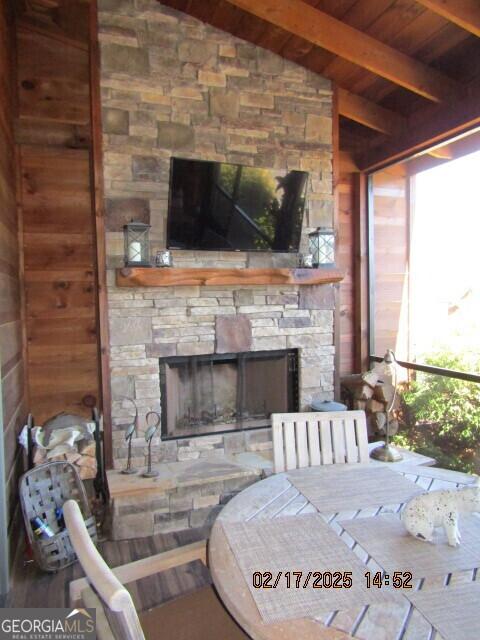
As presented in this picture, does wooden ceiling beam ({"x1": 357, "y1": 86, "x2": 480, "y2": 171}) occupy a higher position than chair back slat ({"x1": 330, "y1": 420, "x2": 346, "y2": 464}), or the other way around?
wooden ceiling beam ({"x1": 357, "y1": 86, "x2": 480, "y2": 171})

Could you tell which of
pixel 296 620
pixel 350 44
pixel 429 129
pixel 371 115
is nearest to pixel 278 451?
pixel 296 620

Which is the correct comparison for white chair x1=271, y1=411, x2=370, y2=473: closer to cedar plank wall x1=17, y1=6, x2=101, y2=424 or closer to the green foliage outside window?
the green foliage outside window

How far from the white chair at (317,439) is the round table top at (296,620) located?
0.32 m

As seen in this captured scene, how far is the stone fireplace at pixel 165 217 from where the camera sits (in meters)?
2.84

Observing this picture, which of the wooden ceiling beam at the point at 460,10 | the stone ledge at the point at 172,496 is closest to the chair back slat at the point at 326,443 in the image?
the stone ledge at the point at 172,496

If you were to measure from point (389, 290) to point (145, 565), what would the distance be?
11.2 ft

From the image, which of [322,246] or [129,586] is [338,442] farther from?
[322,246]

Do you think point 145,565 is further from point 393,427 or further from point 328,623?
point 393,427

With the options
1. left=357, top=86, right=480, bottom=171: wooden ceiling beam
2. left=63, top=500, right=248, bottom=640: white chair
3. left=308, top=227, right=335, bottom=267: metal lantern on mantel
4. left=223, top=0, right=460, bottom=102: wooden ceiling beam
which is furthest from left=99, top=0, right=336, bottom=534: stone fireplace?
left=63, top=500, right=248, bottom=640: white chair

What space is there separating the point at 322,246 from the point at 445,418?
1776mm

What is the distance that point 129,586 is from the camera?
2.01m

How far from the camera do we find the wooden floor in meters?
2.02

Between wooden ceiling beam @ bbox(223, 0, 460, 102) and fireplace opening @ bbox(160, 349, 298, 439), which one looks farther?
fireplace opening @ bbox(160, 349, 298, 439)

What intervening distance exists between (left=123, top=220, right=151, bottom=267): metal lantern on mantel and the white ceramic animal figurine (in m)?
2.09
